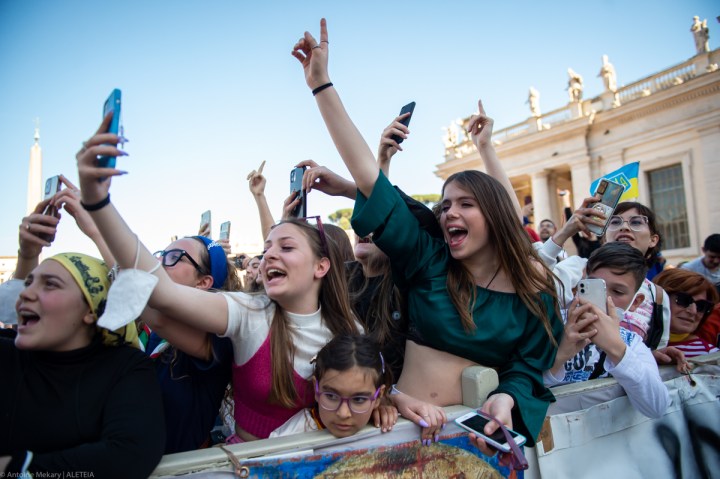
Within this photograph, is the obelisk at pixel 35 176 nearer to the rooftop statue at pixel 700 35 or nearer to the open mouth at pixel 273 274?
the open mouth at pixel 273 274

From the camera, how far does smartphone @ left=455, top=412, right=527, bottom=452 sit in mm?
1641

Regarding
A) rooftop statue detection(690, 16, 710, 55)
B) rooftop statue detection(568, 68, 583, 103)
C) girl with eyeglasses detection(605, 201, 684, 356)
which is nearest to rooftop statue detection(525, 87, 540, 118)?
rooftop statue detection(568, 68, 583, 103)

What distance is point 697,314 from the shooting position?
315cm

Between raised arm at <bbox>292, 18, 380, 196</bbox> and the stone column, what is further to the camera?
the stone column

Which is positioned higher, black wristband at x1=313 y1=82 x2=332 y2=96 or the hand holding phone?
black wristband at x1=313 y1=82 x2=332 y2=96

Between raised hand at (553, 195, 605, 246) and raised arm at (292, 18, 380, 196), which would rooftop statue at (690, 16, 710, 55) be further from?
raised arm at (292, 18, 380, 196)

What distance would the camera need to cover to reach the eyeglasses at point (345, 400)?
174cm

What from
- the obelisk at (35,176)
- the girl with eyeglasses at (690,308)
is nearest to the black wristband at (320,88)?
the girl with eyeglasses at (690,308)

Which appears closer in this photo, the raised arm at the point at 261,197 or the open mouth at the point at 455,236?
the open mouth at the point at 455,236

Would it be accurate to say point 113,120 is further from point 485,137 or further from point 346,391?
point 485,137

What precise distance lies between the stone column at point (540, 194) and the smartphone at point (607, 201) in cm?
2290

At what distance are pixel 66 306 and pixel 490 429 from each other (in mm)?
1588

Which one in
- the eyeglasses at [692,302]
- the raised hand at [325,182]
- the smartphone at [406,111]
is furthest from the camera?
the eyeglasses at [692,302]

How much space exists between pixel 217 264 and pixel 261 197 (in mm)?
854
